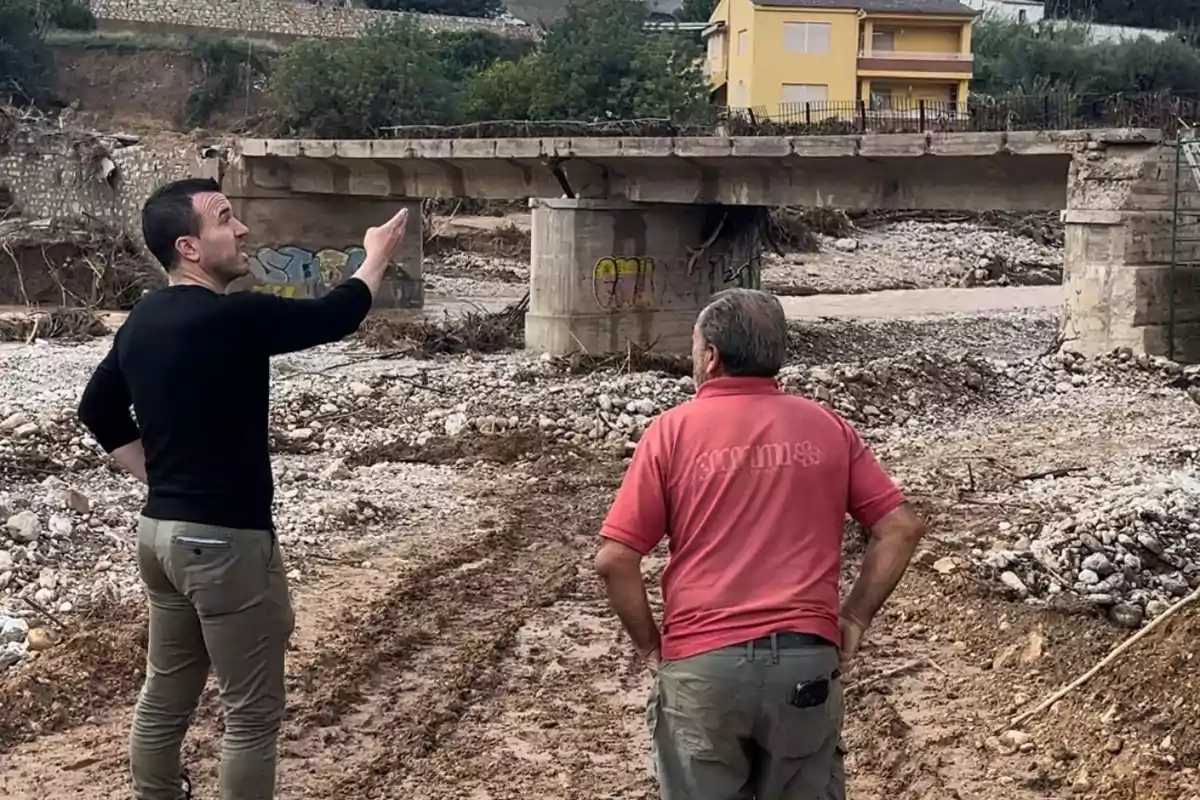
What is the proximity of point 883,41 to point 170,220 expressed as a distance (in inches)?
Result: 2173

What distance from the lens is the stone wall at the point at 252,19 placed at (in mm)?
58719

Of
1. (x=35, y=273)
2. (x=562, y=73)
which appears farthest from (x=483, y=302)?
(x=562, y=73)

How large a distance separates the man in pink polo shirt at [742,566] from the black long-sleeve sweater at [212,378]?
3.74ft

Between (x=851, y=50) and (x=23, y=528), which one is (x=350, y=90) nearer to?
(x=851, y=50)

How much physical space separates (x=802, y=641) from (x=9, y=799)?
3730 mm

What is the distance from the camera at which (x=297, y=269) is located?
99.9ft

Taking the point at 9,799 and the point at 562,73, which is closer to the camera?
the point at 9,799

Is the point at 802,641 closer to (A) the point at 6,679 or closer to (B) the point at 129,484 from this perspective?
(A) the point at 6,679

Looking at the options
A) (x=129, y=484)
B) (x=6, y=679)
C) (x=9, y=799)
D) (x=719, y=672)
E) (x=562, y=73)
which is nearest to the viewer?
(x=719, y=672)

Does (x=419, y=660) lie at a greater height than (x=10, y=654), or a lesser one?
lesser

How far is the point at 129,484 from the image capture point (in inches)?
465

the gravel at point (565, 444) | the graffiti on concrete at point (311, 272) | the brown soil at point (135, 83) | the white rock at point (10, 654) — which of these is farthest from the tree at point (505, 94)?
the white rock at point (10, 654)

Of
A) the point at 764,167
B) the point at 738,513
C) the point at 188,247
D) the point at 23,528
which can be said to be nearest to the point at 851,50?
the point at 764,167

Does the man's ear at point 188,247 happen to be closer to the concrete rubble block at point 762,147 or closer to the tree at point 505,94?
the concrete rubble block at point 762,147
